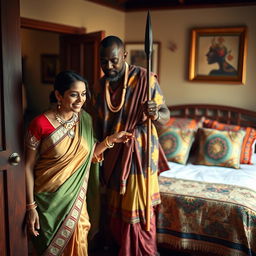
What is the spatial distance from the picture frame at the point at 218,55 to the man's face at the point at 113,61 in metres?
2.13

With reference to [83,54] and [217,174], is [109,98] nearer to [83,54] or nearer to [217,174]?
[217,174]

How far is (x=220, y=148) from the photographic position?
3418 mm

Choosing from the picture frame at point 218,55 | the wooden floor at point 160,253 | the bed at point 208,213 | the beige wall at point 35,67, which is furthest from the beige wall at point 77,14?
the wooden floor at point 160,253

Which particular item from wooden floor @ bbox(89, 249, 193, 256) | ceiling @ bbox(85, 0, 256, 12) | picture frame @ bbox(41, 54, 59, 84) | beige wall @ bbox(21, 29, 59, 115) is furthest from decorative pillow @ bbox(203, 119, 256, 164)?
beige wall @ bbox(21, 29, 59, 115)

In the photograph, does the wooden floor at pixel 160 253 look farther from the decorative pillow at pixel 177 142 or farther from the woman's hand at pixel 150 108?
the woman's hand at pixel 150 108

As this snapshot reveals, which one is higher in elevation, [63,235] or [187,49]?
[187,49]

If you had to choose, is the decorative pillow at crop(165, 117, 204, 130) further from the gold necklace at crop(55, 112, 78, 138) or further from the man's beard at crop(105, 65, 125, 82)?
the gold necklace at crop(55, 112, 78, 138)

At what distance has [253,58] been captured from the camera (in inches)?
153

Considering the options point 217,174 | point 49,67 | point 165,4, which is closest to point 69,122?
point 217,174

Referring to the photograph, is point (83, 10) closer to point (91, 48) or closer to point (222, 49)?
point (91, 48)

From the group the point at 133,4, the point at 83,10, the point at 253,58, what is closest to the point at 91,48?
the point at 83,10

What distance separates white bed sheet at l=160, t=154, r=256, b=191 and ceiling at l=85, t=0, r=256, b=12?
1.88 m

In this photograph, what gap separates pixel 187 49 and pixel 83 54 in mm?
1317

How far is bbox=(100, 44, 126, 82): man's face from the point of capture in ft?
7.00
